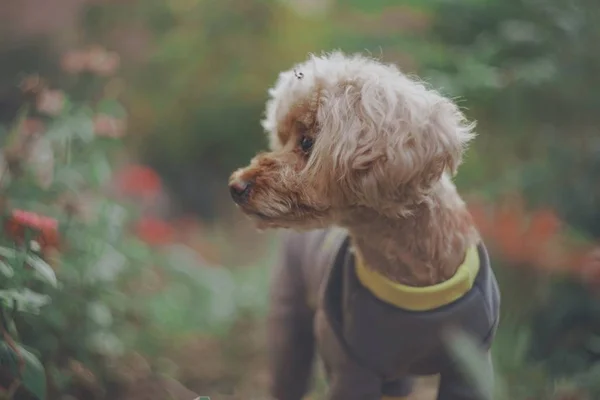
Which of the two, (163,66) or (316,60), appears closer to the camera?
(316,60)

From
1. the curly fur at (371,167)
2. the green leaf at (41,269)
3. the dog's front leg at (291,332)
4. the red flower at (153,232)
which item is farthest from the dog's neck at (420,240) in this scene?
the red flower at (153,232)

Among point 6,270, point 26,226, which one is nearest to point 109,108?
point 26,226

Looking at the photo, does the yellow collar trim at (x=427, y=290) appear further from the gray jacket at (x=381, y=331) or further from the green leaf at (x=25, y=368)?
the green leaf at (x=25, y=368)

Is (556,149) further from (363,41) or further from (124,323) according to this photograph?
(124,323)

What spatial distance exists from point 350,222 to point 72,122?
0.72 metres

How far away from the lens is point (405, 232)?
3.56ft

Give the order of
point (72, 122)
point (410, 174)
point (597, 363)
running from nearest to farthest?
point (410, 174)
point (597, 363)
point (72, 122)

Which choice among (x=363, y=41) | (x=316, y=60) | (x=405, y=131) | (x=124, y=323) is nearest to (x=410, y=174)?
(x=405, y=131)

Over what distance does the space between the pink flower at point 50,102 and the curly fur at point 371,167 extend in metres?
0.57

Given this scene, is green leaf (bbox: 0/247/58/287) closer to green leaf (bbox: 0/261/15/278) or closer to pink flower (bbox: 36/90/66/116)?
green leaf (bbox: 0/261/15/278)

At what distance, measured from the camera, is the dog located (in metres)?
1.00

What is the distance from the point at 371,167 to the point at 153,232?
1.00 m

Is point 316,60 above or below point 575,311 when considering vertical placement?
above

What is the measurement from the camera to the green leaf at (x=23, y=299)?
1.09 meters
